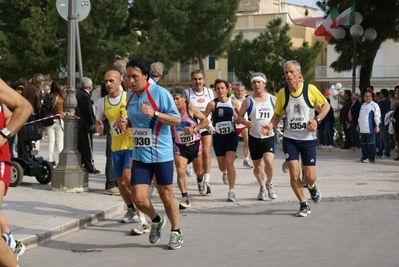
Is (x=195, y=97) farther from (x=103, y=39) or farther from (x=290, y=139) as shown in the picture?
(x=103, y=39)

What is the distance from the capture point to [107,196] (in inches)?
484

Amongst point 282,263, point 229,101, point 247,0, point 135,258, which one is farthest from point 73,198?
point 247,0

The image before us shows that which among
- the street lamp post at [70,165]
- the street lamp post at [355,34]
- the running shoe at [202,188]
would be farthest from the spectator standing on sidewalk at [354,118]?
the street lamp post at [70,165]

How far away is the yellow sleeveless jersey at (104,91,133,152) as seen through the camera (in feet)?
32.3

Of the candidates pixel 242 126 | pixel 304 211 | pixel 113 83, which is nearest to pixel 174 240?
pixel 113 83

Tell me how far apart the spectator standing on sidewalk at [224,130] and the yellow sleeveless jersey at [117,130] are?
2714mm

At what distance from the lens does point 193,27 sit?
43562 mm

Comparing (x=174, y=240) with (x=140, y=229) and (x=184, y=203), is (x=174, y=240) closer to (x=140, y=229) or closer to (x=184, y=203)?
(x=140, y=229)

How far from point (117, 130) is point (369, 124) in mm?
11455

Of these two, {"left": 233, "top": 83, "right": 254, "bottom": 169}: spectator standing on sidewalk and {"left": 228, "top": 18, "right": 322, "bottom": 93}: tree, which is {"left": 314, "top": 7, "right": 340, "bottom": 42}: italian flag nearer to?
{"left": 233, "top": 83, "right": 254, "bottom": 169}: spectator standing on sidewalk

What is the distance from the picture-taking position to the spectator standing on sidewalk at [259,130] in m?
12.1

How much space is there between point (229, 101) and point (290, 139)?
2855mm

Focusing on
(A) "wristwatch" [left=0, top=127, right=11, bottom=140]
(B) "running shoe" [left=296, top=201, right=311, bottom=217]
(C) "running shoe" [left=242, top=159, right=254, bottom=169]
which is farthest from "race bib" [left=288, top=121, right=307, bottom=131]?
(C) "running shoe" [left=242, top=159, right=254, bottom=169]

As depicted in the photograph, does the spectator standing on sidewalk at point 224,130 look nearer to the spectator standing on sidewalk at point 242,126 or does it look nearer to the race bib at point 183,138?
the race bib at point 183,138
